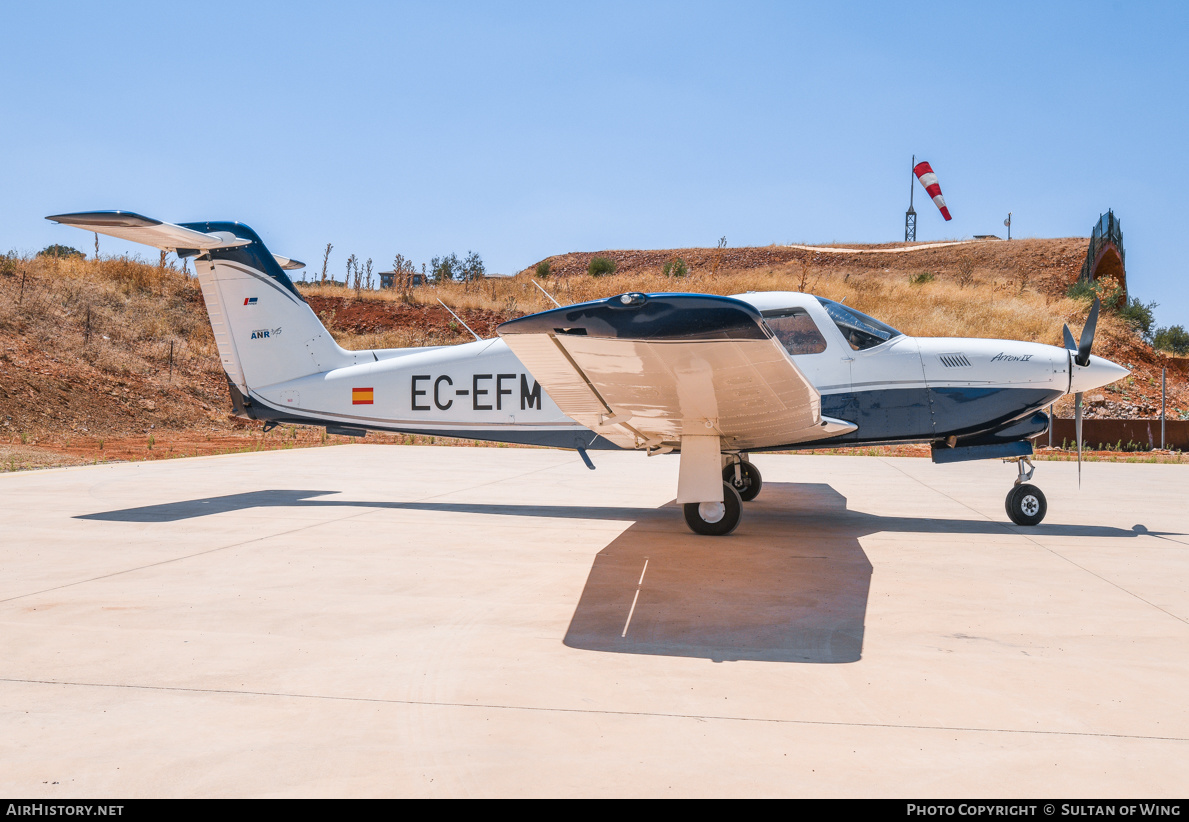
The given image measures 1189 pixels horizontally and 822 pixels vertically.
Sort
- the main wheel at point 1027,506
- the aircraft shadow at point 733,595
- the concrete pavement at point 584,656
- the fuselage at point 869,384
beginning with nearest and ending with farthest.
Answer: the concrete pavement at point 584,656 < the aircraft shadow at point 733,595 < the fuselage at point 869,384 < the main wheel at point 1027,506

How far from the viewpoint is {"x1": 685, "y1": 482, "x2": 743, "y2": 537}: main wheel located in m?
6.41

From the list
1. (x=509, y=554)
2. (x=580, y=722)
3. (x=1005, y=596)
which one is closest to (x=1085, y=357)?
(x=1005, y=596)

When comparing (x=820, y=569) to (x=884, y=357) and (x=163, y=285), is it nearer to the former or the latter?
(x=884, y=357)

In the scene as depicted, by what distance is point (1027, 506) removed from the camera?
23.6 feet

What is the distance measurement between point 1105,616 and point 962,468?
10.1 meters

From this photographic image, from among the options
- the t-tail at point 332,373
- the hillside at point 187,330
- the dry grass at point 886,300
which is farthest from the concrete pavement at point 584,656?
the dry grass at point 886,300

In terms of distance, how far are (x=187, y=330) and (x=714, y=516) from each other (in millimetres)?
25184

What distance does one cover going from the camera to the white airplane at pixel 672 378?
439cm

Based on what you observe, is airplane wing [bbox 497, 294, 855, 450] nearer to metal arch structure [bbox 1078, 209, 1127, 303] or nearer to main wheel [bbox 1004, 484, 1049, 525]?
main wheel [bbox 1004, 484, 1049, 525]

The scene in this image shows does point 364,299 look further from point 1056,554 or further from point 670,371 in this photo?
point 1056,554

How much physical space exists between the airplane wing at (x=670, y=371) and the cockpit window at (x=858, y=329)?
92 cm

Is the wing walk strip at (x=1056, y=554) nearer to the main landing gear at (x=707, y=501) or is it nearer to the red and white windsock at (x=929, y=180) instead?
the main landing gear at (x=707, y=501)

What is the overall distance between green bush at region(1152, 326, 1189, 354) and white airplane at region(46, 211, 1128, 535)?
134 ft

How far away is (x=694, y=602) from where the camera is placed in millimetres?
4348
